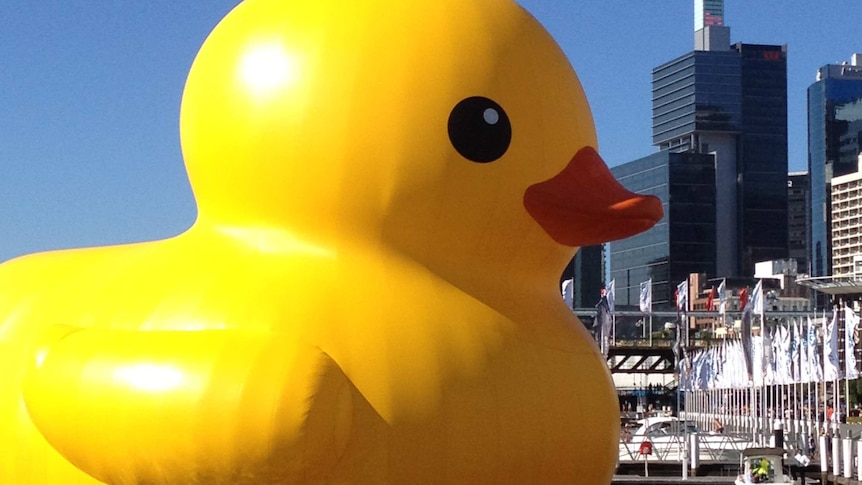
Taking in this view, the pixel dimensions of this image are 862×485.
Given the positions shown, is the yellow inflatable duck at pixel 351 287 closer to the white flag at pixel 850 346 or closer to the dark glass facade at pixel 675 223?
the white flag at pixel 850 346

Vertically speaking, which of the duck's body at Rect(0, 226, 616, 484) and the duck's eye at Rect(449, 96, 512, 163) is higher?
the duck's eye at Rect(449, 96, 512, 163)

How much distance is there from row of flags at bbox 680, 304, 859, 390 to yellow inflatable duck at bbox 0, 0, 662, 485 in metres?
30.1

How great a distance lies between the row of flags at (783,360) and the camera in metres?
37.8

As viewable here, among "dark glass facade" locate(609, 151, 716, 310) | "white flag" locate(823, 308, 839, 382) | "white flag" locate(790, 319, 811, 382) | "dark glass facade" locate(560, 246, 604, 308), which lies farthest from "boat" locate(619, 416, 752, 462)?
"dark glass facade" locate(609, 151, 716, 310)

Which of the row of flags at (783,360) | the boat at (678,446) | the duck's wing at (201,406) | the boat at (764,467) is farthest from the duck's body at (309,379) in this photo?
the row of flags at (783,360)

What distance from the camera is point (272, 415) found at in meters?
7.18

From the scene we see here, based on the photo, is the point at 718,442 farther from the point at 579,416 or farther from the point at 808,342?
the point at 579,416

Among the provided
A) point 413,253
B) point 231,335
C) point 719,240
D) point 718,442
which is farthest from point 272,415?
point 719,240

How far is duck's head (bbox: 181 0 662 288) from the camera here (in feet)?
27.0

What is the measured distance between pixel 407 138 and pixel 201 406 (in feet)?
7.27

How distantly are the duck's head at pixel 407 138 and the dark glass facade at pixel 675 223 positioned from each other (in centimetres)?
17334

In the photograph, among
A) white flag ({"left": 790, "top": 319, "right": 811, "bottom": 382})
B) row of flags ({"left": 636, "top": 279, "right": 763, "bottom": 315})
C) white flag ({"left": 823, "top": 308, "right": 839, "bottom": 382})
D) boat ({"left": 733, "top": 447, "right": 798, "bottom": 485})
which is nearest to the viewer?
boat ({"left": 733, "top": 447, "right": 798, "bottom": 485})

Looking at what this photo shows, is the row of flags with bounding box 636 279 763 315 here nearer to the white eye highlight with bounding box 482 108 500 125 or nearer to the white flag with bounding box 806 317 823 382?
the white flag with bounding box 806 317 823 382

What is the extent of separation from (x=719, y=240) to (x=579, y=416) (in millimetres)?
191056
